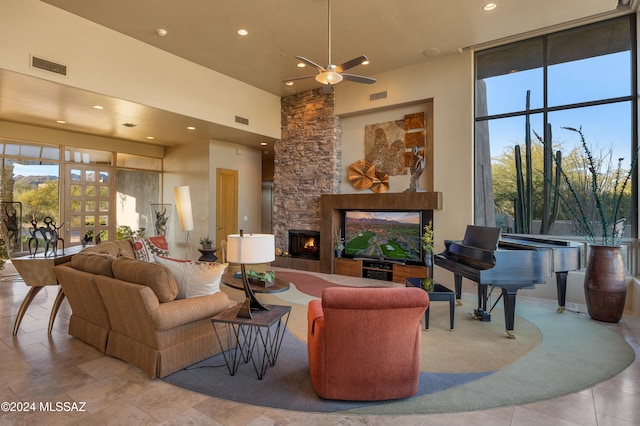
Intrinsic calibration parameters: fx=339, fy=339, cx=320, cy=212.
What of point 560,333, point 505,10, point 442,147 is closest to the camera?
point 560,333

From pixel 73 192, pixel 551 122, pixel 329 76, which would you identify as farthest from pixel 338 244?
pixel 73 192

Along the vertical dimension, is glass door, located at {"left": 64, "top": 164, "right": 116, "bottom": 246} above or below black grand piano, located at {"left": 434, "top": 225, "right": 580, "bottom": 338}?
above

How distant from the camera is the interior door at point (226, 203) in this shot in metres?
8.46

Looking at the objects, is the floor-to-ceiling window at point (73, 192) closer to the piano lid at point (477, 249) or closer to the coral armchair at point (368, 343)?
the coral armchair at point (368, 343)

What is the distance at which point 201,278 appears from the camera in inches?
122

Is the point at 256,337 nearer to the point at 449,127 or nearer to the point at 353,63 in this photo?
the point at 353,63

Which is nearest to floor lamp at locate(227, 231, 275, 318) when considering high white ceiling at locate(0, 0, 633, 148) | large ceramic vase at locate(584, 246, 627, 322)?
high white ceiling at locate(0, 0, 633, 148)

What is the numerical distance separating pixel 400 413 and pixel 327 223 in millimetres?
5171

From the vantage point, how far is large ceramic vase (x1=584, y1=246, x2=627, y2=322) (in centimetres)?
420

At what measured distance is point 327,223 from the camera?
24.0 feet

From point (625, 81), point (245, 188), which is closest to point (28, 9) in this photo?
point (245, 188)

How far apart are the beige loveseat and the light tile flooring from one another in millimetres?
171

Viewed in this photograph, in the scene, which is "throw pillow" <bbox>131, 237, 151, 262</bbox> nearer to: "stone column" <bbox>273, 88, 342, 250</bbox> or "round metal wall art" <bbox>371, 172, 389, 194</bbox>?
"stone column" <bbox>273, 88, 342, 250</bbox>

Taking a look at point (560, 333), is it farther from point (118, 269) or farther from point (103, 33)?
point (103, 33)
